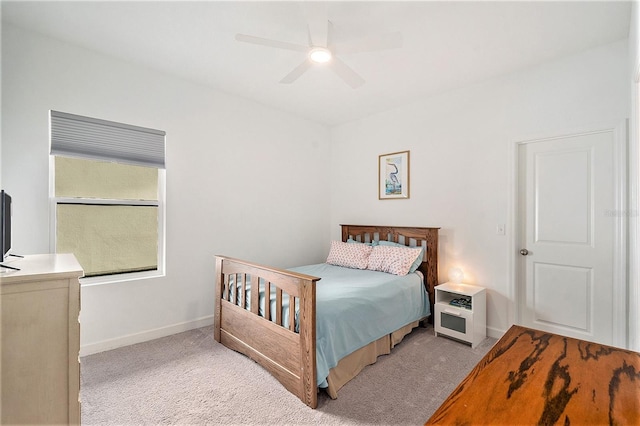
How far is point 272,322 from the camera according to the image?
2322 millimetres

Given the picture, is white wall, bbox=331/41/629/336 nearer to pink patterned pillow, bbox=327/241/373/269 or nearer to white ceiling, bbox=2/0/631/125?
white ceiling, bbox=2/0/631/125

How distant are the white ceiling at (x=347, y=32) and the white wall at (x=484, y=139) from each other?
0.21m

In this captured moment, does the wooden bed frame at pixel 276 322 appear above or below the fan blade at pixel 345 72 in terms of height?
below

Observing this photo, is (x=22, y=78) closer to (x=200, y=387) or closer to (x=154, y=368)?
(x=154, y=368)

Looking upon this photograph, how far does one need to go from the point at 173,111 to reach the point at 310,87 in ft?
4.94

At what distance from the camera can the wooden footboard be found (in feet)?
6.59

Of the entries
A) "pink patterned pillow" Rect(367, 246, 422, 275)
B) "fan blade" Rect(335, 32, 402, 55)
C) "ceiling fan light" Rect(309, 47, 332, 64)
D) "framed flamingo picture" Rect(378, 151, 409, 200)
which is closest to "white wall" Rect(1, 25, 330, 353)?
"framed flamingo picture" Rect(378, 151, 409, 200)

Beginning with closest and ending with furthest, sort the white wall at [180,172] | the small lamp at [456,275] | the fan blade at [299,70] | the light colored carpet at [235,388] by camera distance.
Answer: the light colored carpet at [235,388]
the fan blade at [299,70]
the white wall at [180,172]
the small lamp at [456,275]

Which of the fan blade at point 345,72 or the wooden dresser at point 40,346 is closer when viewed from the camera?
the wooden dresser at point 40,346

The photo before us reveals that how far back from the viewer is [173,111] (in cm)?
321

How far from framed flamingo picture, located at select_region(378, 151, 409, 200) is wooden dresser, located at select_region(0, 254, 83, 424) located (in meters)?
3.41

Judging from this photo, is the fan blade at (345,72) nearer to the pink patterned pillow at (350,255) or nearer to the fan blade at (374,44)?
the fan blade at (374,44)

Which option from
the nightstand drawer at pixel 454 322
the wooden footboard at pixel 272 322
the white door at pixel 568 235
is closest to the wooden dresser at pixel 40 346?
the wooden footboard at pixel 272 322

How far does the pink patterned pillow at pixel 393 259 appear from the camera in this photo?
332 centimetres
